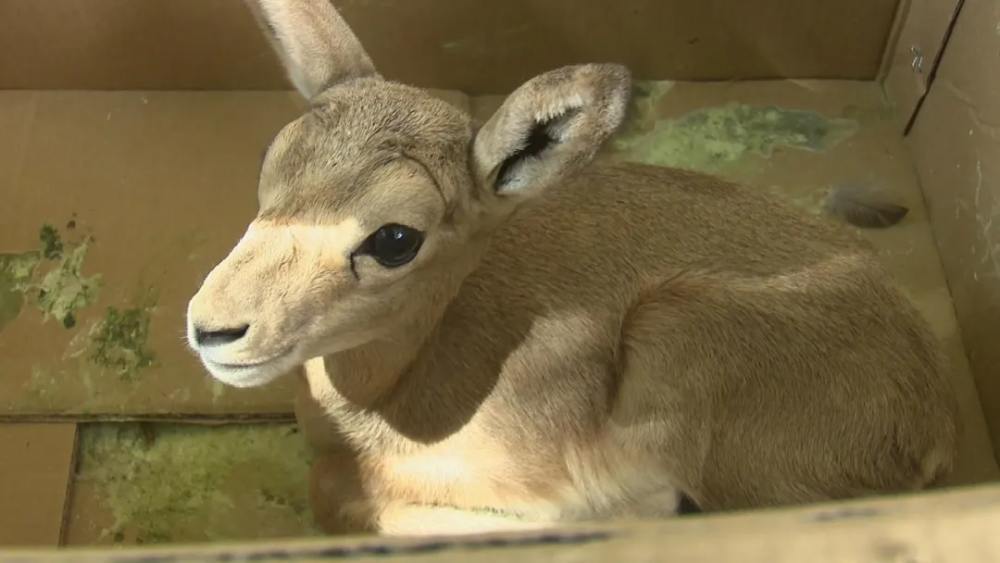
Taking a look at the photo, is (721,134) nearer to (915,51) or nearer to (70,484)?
(915,51)

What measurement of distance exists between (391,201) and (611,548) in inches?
24.4

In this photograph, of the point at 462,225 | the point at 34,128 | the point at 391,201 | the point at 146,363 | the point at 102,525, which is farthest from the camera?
the point at 34,128

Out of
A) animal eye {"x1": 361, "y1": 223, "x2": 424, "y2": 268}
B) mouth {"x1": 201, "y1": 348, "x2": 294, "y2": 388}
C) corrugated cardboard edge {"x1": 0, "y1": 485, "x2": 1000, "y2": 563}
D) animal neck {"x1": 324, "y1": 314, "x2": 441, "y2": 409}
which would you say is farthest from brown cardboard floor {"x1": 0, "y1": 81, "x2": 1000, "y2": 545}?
corrugated cardboard edge {"x1": 0, "y1": 485, "x2": 1000, "y2": 563}

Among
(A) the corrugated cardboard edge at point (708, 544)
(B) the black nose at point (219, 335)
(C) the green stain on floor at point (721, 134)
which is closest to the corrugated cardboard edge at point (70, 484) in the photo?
(B) the black nose at point (219, 335)

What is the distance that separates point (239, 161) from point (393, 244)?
1333 millimetres

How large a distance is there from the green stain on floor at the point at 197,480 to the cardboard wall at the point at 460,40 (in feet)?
3.11

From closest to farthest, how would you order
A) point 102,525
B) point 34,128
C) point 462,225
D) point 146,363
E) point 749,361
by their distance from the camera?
1. point 462,225
2. point 749,361
3. point 102,525
4. point 146,363
5. point 34,128

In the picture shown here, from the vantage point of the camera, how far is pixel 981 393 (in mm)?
2246

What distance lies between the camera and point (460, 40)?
2.60 meters

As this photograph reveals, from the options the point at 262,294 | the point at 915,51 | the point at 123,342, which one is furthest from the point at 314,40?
the point at 915,51

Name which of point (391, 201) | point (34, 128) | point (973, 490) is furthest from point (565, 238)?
point (34, 128)

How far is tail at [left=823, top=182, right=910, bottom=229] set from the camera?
2.45 meters

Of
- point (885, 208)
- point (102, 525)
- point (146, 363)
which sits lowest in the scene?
point (102, 525)

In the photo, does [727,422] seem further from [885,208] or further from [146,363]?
[146,363]
